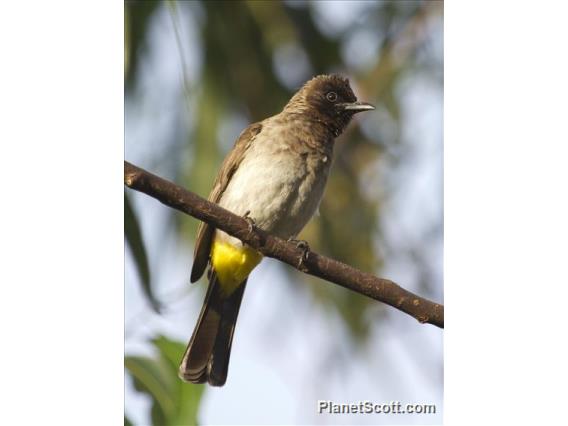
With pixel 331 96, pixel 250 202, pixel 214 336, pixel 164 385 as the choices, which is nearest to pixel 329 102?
pixel 331 96

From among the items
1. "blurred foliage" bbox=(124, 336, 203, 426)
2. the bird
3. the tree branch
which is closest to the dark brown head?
the bird

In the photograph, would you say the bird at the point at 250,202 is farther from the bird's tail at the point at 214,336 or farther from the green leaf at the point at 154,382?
the green leaf at the point at 154,382

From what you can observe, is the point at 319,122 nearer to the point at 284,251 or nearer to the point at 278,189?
the point at 278,189

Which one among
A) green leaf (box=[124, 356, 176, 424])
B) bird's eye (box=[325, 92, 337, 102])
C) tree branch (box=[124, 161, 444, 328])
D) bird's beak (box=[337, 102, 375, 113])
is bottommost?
green leaf (box=[124, 356, 176, 424])

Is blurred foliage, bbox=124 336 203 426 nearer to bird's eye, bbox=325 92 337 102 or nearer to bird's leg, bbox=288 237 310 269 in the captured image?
bird's leg, bbox=288 237 310 269

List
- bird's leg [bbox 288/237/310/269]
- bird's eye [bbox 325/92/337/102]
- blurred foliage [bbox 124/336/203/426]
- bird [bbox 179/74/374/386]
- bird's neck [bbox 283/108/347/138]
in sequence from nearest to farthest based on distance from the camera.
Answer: blurred foliage [bbox 124/336/203/426]
bird's leg [bbox 288/237/310/269]
bird [bbox 179/74/374/386]
bird's neck [bbox 283/108/347/138]
bird's eye [bbox 325/92/337/102]
